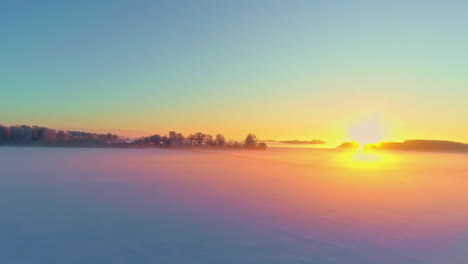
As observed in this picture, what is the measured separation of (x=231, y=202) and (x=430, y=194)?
636cm

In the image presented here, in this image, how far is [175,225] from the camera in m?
6.04

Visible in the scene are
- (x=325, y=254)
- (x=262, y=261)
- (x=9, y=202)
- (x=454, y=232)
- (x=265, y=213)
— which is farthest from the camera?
(x=9, y=202)

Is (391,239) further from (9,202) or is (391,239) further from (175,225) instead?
(9,202)

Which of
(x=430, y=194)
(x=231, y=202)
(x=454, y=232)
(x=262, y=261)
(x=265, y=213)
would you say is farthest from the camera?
(x=430, y=194)

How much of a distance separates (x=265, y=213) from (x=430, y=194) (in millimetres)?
6085

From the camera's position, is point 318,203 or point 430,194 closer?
point 318,203

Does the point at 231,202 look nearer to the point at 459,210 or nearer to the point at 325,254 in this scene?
the point at 325,254

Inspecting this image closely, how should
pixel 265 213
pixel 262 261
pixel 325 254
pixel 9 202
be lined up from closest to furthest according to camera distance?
1. pixel 262 261
2. pixel 325 254
3. pixel 265 213
4. pixel 9 202

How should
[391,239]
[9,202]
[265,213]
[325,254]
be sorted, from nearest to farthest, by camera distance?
[325,254]
[391,239]
[265,213]
[9,202]

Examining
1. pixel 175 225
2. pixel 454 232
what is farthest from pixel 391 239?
pixel 175 225

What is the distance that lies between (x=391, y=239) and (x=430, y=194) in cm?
576

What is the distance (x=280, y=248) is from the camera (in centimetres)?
491

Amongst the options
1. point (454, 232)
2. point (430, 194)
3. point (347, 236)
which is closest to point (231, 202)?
point (347, 236)

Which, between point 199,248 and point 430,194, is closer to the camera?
point 199,248
